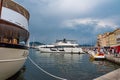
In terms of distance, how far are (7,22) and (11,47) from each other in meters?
1.55

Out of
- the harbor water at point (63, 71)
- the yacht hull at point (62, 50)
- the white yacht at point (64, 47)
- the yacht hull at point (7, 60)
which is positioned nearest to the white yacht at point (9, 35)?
the yacht hull at point (7, 60)

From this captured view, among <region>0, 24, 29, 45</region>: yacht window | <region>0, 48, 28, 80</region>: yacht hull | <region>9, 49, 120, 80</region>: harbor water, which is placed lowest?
<region>9, 49, 120, 80</region>: harbor water

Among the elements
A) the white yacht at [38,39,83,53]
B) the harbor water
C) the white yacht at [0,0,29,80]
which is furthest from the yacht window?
the white yacht at [38,39,83,53]

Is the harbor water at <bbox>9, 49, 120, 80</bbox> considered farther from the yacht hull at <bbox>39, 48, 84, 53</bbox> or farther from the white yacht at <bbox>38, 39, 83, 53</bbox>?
the white yacht at <bbox>38, 39, 83, 53</bbox>

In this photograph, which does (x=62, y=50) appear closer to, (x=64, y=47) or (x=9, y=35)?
(x=64, y=47)

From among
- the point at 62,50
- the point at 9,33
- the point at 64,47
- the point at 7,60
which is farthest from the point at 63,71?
the point at 64,47

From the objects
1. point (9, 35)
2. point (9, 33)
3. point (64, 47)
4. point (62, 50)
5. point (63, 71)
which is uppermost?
point (64, 47)

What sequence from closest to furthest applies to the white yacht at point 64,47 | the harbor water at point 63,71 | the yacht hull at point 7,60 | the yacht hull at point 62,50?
the yacht hull at point 7,60 → the harbor water at point 63,71 → the yacht hull at point 62,50 → the white yacht at point 64,47

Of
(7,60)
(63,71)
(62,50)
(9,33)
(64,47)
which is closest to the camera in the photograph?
(7,60)

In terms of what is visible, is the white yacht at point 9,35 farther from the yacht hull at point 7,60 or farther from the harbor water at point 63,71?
the harbor water at point 63,71

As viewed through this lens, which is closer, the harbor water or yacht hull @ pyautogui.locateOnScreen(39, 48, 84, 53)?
the harbor water

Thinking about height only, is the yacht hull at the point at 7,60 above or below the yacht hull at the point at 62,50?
below

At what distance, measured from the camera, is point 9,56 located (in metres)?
14.7

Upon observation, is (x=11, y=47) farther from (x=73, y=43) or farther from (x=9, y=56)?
(x=73, y=43)
